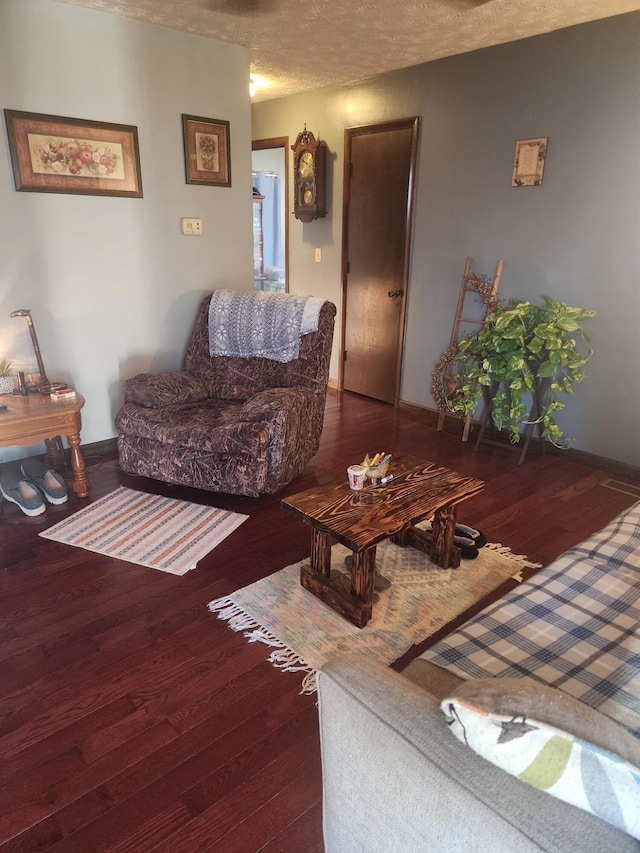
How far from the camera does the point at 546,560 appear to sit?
2424mm

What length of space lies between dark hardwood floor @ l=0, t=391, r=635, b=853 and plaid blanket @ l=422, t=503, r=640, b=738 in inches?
22.4

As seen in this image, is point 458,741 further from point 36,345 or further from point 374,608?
point 36,345

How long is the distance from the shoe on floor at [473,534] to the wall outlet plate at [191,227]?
8.22 feet

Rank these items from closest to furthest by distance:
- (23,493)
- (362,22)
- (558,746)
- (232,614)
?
(558,746) < (232,614) < (23,493) < (362,22)

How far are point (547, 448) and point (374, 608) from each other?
6.94ft

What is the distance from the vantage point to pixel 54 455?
128 inches

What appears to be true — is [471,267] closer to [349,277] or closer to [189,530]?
[349,277]

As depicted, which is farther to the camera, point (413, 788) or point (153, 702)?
point (153, 702)

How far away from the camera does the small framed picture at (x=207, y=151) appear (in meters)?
3.48

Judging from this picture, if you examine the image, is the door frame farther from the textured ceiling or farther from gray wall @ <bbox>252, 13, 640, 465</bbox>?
the textured ceiling

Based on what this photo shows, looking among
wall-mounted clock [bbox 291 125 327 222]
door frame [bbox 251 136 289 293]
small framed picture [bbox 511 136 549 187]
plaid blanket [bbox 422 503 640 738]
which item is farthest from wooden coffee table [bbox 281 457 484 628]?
door frame [bbox 251 136 289 293]

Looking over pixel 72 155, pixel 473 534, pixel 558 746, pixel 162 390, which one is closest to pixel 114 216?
pixel 72 155

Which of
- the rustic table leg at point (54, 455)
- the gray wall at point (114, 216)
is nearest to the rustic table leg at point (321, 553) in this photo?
the rustic table leg at point (54, 455)

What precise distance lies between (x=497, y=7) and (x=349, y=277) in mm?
2202
